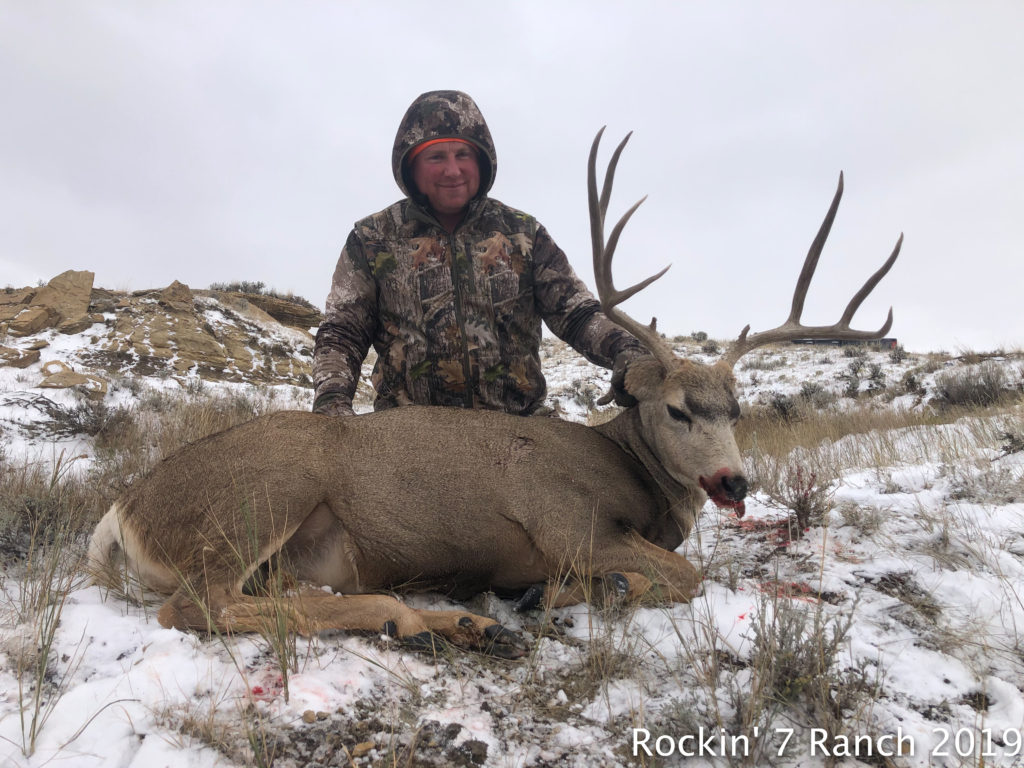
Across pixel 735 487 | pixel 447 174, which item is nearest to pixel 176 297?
pixel 447 174

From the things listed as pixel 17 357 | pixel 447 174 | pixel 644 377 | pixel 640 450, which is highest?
pixel 447 174

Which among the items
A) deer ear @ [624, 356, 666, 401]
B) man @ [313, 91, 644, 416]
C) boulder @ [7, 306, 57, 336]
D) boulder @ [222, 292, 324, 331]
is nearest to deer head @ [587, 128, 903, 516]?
deer ear @ [624, 356, 666, 401]

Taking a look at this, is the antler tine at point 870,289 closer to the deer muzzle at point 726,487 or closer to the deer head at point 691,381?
the deer head at point 691,381

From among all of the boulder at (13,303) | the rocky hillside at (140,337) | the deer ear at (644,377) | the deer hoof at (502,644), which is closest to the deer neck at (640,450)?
the deer ear at (644,377)

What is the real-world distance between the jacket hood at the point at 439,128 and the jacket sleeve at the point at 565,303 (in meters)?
0.79

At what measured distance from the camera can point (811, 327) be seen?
3867 millimetres

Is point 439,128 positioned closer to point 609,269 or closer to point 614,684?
point 609,269

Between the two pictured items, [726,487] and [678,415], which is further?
[678,415]

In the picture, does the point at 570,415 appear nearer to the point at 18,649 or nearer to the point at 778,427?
the point at 778,427

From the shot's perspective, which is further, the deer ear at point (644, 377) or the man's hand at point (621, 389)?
the man's hand at point (621, 389)

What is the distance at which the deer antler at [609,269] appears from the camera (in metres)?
3.58

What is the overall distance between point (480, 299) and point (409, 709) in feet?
11.0

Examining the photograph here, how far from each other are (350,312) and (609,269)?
2170 mm

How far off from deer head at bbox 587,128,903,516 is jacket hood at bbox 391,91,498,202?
6.27 feet
